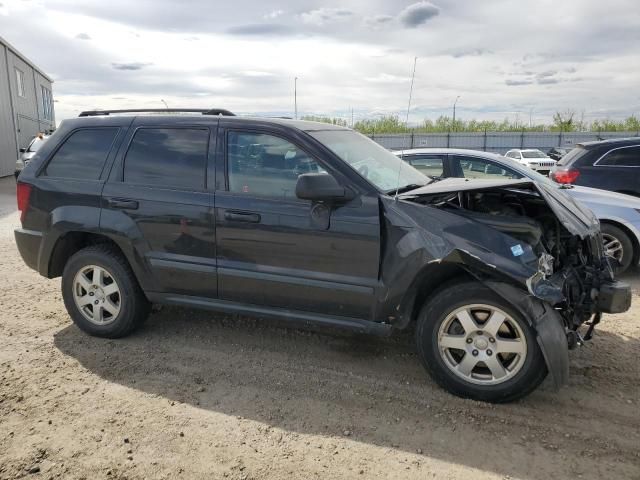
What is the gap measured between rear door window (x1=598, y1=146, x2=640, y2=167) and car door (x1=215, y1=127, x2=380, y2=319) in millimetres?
5705

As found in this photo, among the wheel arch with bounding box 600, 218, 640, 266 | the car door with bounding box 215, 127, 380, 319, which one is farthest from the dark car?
the car door with bounding box 215, 127, 380, 319

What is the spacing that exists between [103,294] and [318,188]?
2.16 metres

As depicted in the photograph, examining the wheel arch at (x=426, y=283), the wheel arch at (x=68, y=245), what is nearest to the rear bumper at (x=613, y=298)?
the wheel arch at (x=426, y=283)

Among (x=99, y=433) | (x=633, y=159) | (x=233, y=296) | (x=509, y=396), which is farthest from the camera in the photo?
(x=633, y=159)

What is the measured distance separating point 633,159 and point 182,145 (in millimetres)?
6634

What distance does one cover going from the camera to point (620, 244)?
20.7 ft

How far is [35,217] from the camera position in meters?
4.53

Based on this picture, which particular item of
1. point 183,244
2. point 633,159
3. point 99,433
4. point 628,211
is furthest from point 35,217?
point 633,159

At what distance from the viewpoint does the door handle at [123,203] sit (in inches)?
164

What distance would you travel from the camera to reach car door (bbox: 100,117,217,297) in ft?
13.2

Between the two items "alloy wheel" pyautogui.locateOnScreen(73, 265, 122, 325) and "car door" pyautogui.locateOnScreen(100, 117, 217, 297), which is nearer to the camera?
"car door" pyautogui.locateOnScreen(100, 117, 217, 297)

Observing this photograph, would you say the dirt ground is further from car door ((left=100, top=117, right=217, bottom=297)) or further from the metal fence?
the metal fence

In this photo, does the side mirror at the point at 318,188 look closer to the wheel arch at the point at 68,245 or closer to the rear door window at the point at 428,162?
the wheel arch at the point at 68,245

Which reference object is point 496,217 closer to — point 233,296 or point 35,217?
point 233,296
